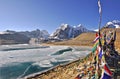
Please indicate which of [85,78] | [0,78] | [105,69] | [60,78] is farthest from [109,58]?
[0,78]

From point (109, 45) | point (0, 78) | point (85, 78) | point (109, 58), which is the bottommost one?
point (0, 78)

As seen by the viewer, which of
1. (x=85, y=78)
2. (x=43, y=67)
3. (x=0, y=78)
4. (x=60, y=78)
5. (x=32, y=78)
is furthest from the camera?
(x=43, y=67)

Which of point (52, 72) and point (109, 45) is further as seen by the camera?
point (52, 72)

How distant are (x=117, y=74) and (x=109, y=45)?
2937mm

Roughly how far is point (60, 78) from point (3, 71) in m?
8.84

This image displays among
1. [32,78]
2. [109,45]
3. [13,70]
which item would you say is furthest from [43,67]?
[109,45]

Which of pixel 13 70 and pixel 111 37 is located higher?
pixel 111 37

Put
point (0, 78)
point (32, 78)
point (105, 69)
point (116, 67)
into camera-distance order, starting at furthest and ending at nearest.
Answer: point (0, 78)
point (32, 78)
point (116, 67)
point (105, 69)

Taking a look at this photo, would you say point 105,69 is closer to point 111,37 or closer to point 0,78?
point 111,37

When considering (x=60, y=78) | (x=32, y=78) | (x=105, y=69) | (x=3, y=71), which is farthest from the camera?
(x=3, y=71)

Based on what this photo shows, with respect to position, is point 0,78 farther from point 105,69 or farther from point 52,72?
point 105,69

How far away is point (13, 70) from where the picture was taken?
24.1 metres

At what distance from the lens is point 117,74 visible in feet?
46.3

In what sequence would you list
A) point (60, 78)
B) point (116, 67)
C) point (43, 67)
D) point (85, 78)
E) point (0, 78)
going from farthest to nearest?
point (43, 67), point (0, 78), point (60, 78), point (116, 67), point (85, 78)
